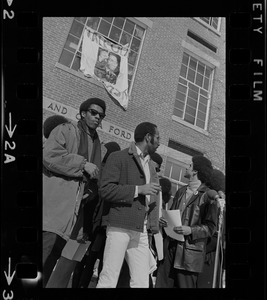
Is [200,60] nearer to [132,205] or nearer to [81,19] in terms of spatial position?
[81,19]

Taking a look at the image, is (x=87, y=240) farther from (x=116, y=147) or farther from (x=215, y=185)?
(x=215, y=185)

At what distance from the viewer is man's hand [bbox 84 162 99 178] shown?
686cm

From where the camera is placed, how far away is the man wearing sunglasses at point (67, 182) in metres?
6.71

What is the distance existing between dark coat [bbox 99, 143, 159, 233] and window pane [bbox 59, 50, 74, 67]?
1.25m

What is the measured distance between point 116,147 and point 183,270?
169 cm

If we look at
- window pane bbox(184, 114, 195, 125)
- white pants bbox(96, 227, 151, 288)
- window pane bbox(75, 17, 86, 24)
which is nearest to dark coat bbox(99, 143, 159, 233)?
white pants bbox(96, 227, 151, 288)

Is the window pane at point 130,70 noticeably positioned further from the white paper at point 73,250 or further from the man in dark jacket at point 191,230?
the white paper at point 73,250

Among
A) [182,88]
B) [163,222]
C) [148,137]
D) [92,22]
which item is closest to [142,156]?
[148,137]

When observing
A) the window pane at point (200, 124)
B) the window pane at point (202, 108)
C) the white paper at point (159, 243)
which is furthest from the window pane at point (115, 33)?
the white paper at point (159, 243)

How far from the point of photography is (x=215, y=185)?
698cm

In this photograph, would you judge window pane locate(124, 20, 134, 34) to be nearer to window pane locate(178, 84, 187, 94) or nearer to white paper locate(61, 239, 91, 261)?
window pane locate(178, 84, 187, 94)

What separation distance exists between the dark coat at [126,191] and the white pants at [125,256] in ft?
0.35
